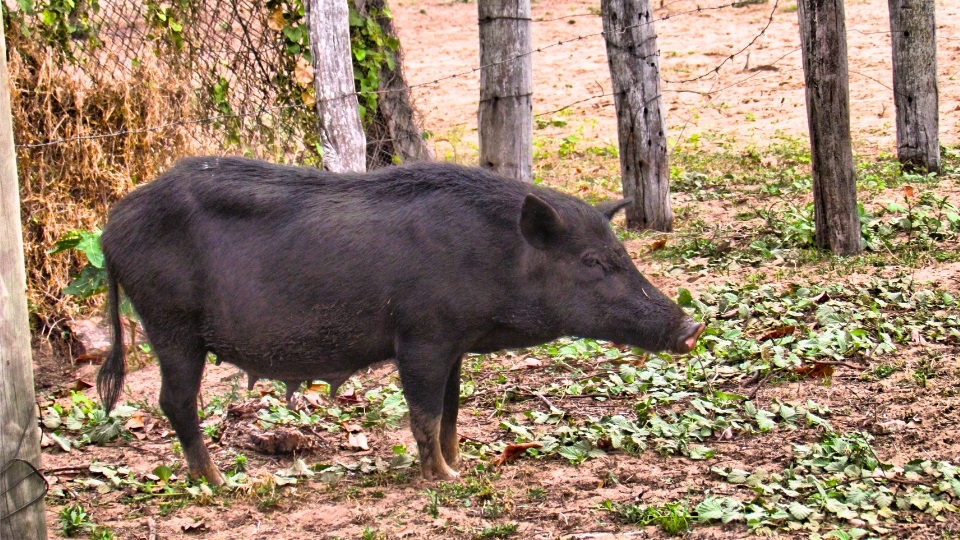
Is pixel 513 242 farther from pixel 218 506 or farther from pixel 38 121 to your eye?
pixel 38 121

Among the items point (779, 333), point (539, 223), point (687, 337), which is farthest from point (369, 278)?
point (779, 333)

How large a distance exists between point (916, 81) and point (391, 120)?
185 inches

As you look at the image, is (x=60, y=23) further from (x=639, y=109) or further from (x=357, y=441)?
(x=639, y=109)

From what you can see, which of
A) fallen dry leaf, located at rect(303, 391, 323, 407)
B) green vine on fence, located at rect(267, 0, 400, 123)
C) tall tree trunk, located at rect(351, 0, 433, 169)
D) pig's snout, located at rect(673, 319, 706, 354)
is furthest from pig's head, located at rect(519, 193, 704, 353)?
tall tree trunk, located at rect(351, 0, 433, 169)

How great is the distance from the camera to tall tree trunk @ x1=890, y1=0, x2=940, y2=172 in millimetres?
9539

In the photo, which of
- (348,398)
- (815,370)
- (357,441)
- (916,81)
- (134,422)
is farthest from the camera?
(916,81)

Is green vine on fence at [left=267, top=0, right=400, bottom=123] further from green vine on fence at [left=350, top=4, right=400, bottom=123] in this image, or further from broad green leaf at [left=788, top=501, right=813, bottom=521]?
broad green leaf at [left=788, top=501, right=813, bottom=521]

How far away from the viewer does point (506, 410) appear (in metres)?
5.69

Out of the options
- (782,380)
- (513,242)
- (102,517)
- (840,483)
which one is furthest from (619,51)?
(102,517)

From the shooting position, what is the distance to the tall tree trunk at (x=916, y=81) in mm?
9539

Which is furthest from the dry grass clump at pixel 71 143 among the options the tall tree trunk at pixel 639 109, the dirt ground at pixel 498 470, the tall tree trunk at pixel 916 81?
the tall tree trunk at pixel 916 81

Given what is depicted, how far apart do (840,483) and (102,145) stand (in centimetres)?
562

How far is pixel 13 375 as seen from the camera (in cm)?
368

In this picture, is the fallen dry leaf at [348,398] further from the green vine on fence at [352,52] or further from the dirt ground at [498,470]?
the green vine on fence at [352,52]
